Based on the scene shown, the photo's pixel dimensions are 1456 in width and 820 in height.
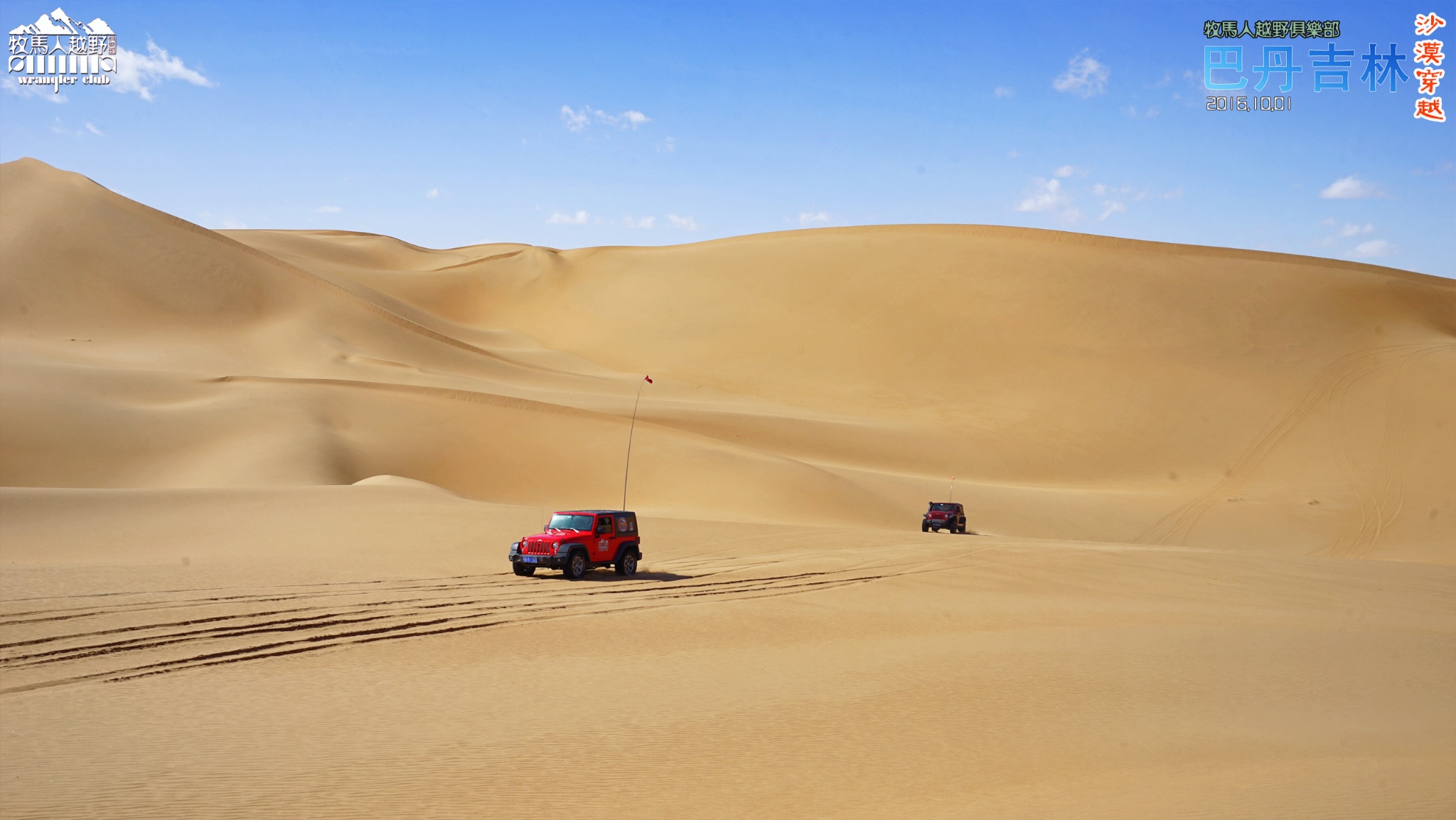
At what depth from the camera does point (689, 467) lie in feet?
125

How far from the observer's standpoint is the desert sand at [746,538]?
9.39m

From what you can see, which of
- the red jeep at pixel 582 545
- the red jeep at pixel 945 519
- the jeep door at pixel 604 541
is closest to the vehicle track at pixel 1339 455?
the red jeep at pixel 945 519

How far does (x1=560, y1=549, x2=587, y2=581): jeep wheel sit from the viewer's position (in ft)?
68.1

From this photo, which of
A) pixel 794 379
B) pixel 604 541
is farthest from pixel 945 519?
pixel 794 379

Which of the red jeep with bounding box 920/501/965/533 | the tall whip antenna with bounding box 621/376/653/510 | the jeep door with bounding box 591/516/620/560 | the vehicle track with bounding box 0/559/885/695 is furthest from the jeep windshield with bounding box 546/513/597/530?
the red jeep with bounding box 920/501/965/533

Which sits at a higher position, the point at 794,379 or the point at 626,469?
the point at 794,379

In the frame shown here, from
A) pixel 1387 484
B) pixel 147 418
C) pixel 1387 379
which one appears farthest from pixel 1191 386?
pixel 147 418

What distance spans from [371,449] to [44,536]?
1508cm

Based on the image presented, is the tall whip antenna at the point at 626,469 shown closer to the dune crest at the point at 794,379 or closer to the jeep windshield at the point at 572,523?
the dune crest at the point at 794,379

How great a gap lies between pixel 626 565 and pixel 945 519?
49.8 feet

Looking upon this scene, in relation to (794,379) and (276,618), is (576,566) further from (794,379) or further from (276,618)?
(794,379)

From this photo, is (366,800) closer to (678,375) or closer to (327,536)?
(327,536)

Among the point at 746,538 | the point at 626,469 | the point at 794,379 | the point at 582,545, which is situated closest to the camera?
the point at 582,545

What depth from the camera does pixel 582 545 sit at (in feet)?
68.7
